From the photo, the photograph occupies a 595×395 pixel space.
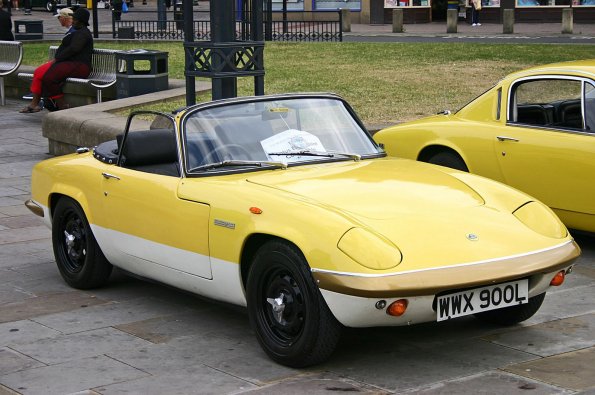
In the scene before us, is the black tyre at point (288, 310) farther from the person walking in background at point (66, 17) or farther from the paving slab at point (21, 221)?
the person walking in background at point (66, 17)

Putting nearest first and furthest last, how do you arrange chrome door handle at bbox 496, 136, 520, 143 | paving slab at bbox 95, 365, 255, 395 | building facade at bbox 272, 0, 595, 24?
paving slab at bbox 95, 365, 255, 395 → chrome door handle at bbox 496, 136, 520, 143 → building facade at bbox 272, 0, 595, 24

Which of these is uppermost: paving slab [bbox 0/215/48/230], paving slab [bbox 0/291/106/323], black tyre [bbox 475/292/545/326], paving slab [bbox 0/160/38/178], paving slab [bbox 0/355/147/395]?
black tyre [bbox 475/292/545/326]

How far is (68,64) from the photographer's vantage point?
17016mm

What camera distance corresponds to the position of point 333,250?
5.79m

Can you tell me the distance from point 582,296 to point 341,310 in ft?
8.28

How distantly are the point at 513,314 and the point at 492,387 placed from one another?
1.19 metres

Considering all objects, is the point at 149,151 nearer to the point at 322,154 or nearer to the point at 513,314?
the point at 322,154

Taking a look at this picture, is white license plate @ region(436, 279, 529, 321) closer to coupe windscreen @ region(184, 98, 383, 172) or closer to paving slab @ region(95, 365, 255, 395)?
paving slab @ region(95, 365, 255, 395)

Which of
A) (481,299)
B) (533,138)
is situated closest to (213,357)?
(481,299)

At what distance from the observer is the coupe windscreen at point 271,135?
704cm

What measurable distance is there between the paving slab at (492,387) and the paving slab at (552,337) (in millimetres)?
559

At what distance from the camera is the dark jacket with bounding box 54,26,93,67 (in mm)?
16906

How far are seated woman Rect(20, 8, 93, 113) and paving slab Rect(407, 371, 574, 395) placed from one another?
481 inches

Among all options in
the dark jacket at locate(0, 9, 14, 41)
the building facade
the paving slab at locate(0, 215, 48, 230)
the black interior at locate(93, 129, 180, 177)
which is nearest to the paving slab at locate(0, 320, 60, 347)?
the black interior at locate(93, 129, 180, 177)
